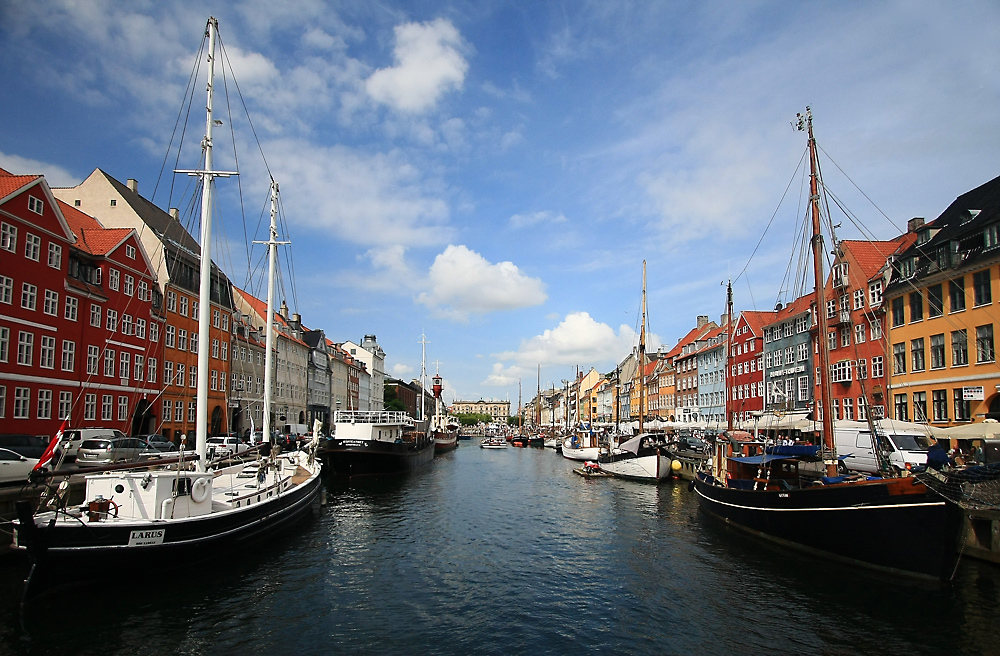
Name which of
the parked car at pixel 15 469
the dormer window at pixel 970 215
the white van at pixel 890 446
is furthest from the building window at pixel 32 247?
the dormer window at pixel 970 215

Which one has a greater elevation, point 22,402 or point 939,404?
point 22,402

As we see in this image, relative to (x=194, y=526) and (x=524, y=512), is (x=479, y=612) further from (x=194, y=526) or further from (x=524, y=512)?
(x=524, y=512)

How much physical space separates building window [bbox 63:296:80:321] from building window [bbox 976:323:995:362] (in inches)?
2032

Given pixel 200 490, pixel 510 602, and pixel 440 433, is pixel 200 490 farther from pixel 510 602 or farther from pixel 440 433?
pixel 440 433

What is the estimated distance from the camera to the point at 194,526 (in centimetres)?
1739

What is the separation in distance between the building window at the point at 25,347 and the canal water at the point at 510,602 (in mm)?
20675

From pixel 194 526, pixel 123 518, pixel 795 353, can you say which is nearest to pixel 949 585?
pixel 194 526

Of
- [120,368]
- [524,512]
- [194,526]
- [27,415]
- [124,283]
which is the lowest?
[524,512]

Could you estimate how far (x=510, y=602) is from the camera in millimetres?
16234

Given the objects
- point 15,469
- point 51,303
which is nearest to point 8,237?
point 51,303

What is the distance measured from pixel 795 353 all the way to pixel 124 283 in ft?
179

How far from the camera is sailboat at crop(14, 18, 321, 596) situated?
1478 cm

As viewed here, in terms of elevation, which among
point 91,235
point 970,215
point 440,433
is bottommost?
point 440,433

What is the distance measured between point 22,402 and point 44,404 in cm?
169
